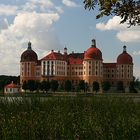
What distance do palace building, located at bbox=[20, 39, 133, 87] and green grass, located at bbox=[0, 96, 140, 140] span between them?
365ft

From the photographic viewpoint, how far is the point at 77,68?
132125mm

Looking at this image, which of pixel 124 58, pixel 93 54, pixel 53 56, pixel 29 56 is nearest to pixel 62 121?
pixel 93 54

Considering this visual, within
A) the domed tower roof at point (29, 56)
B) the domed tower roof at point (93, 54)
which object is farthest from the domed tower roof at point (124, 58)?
the domed tower roof at point (29, 56)

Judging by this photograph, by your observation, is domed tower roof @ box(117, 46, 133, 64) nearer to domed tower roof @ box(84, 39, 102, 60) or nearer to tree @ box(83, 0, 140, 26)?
domed tower roof @ box(84, 39, 102, 60)

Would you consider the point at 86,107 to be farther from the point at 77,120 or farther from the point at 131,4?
the point at 131,4

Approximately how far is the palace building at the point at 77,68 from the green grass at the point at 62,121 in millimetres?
111145

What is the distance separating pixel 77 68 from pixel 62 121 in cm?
12197

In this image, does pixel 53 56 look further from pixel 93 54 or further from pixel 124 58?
pixel 124 58

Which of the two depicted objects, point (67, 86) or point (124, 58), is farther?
point (124, 58)

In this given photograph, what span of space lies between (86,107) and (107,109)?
0.76m

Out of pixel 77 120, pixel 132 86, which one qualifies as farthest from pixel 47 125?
pixel 132 86

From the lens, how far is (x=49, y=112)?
36.6 ft

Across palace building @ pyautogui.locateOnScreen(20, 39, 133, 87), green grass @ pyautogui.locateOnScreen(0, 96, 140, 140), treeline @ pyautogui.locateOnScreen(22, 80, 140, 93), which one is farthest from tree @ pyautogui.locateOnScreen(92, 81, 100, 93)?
green grass @ pyautogui.locateOnScreen(0, 96, 140, 140)

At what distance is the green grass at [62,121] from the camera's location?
364 inches
